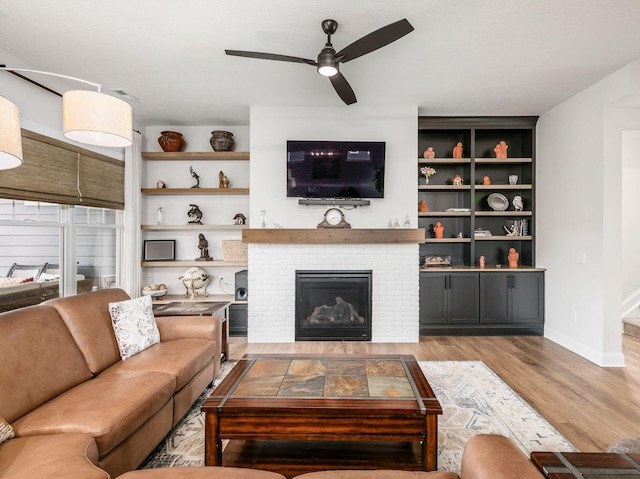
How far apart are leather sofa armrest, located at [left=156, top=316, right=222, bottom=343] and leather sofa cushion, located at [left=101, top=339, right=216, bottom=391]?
8 centimetres

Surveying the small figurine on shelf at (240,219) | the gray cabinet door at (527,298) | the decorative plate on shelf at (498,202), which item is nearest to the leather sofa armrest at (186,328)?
the small figurine on shelf at (240,219)

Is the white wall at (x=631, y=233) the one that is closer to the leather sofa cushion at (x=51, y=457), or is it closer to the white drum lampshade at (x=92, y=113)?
the white drum lampshade at (x=92, y=113)

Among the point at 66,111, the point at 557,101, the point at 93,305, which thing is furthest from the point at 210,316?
the point at 557,101

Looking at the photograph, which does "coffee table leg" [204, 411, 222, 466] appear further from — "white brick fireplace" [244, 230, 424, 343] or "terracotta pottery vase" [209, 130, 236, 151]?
"terracotta pottery vase" [209, 130, 236, 151]

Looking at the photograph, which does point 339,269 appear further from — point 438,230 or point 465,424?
point 465,424

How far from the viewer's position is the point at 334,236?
4.06 metres

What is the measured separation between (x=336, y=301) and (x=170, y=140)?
9.96ft

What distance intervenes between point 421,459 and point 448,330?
2844mm

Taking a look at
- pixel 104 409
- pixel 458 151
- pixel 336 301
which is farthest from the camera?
pixel 458 151

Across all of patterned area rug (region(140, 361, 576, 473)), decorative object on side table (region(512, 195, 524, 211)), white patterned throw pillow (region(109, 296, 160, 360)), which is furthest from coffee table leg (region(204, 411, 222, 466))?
Answer: decorative object on side table (region(512, 195, 524, 211))

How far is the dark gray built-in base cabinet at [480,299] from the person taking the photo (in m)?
4.32

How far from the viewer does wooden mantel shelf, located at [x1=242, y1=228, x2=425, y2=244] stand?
13.3 ft

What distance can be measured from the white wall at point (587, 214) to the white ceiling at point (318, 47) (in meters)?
0.24

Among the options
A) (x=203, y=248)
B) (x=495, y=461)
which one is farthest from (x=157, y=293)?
(x=495, y=461)
